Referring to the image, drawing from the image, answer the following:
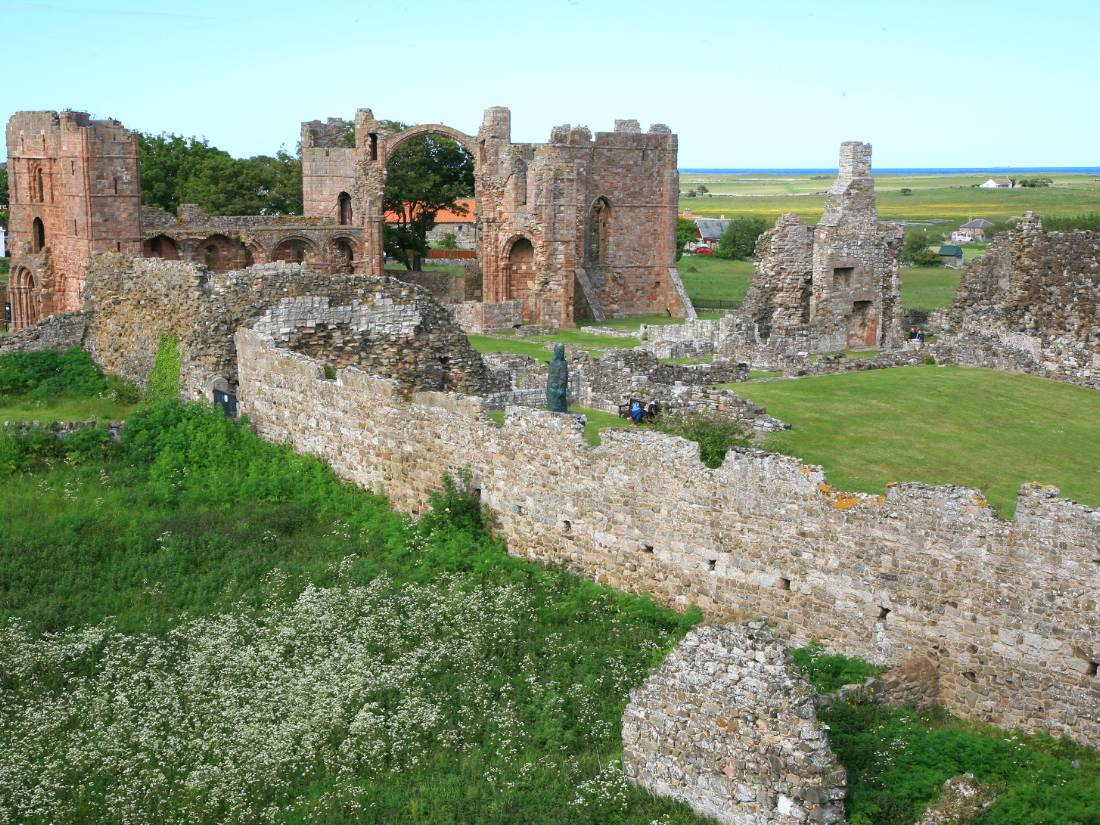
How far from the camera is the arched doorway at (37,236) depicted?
1661 inches

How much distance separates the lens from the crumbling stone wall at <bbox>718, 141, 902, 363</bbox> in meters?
30.1

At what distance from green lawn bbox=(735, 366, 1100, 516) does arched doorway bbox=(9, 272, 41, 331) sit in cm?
2745

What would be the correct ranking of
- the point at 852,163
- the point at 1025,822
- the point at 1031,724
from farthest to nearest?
1. the point at 852,163
2. the point at 1031,724
3. the point at 1025,822

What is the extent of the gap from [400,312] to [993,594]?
419 inches

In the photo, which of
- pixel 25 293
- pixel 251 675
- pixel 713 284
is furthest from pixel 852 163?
pixel 713 284

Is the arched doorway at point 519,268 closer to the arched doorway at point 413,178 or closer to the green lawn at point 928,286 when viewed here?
the arched doorway at point 413,178

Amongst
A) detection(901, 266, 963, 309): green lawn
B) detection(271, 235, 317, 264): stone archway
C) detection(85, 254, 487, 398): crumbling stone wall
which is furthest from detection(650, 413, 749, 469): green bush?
detection(271, 235, 317, 264): stone archway

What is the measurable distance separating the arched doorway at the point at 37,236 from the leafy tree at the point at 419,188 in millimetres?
23785

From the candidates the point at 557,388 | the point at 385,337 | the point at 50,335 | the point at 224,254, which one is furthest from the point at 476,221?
the point at 557,388

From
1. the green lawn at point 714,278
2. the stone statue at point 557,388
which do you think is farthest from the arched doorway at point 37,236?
the stone statue at point 557,388

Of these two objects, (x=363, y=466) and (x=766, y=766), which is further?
(x=363, y=466)

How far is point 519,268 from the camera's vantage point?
47.4 metres

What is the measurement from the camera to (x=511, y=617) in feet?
41.1

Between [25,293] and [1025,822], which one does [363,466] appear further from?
[25,293]
